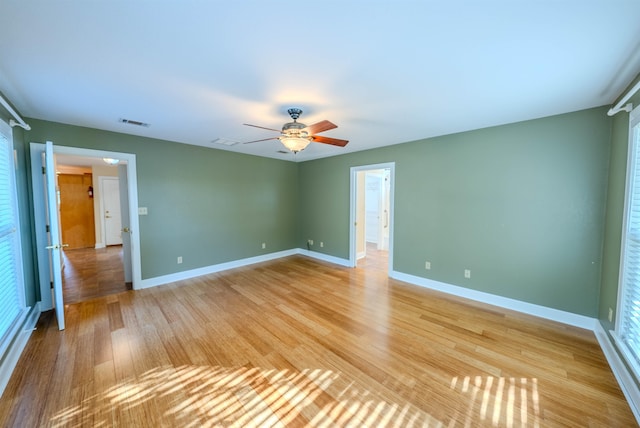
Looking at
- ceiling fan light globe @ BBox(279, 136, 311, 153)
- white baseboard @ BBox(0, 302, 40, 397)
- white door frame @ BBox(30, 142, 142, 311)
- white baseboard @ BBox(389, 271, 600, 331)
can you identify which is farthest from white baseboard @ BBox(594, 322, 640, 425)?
white door frame @ BBox(30, 142, 142, 311)

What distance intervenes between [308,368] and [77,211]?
28.3ft

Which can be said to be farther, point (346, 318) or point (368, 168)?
point (368, 168)

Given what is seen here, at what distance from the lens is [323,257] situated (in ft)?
18.9

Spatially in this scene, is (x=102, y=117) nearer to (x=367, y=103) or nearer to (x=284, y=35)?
(x=284, y=35)

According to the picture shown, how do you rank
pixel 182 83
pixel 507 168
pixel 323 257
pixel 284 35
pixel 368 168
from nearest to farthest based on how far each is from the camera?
pixel 284 35
pixel 182 83
pixel 507 168
pixel 368 168
pixel 323 257

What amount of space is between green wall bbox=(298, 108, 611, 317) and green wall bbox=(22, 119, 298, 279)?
2.76 meters

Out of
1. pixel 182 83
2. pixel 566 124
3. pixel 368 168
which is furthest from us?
pixel 368 168

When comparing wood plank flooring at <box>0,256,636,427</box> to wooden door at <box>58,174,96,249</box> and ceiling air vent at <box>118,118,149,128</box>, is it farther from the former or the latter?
wooden door at <box>58,174,96,249</box>

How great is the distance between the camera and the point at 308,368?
6.86ft

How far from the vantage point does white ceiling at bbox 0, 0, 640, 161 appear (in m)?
1.31

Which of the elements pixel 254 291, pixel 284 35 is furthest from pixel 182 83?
pixel 254 291

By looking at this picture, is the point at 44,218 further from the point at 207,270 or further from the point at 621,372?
the point at 621,372

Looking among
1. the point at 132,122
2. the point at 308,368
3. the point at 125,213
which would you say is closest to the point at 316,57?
the point at 308,368

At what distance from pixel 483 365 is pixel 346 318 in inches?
55.0
